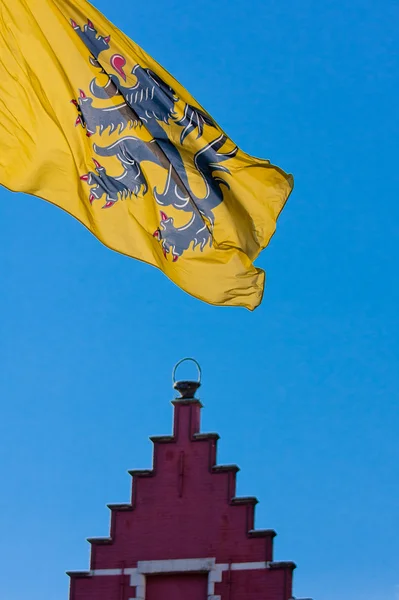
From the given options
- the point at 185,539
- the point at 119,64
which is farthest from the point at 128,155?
the point at 185,539

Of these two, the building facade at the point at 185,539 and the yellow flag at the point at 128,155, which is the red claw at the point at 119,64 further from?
the building facade at the point at 185,539

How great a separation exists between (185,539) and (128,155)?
932cm

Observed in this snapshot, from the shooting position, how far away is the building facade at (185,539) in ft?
99.5

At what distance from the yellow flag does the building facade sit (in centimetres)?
747

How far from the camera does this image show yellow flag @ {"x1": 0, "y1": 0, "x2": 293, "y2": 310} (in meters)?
24.1

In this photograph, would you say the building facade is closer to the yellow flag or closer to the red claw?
the yellow flag

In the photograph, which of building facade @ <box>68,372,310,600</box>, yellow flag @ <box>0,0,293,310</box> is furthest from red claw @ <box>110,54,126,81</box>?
building facade @ <box>68,372,310,600</box>

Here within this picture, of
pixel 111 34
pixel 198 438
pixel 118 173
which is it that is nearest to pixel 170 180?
pixel 118 173

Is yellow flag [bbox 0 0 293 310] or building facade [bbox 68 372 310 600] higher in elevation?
yellow flag [bbox 0 0 293 310]

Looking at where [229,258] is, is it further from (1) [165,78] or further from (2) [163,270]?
(1) [165,78]

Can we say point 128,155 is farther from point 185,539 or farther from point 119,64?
point 185,539

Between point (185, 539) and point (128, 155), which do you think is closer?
point (128, 155)

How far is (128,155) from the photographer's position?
975 inches

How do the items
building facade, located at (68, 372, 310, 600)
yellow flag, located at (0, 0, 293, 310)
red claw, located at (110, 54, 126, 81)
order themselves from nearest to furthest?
yellow flag, located at (0, 0, 293, 310) < red claw, located at (110, 54, 126, 81) < building facade, located at (68, 372, 310, 600)
